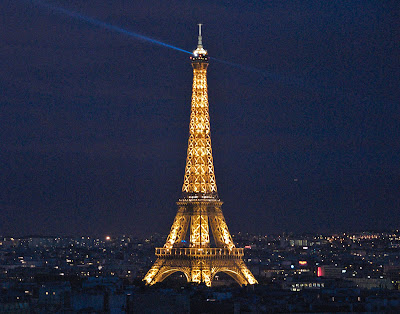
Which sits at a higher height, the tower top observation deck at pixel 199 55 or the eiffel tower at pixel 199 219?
the tower top observation deck at pixel 199 55

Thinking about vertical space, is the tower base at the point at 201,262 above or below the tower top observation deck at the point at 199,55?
below

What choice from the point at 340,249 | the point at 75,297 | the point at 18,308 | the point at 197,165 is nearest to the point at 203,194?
the point at 197,165

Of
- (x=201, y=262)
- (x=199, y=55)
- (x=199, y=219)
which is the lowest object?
(x=201, y=262)

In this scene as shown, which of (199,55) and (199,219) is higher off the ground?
(199,55)

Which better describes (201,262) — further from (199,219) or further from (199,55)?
(199,55)

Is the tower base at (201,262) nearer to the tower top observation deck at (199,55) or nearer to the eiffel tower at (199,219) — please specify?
the eiffel tower at (199,219)

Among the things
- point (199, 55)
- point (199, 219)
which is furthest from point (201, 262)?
point (199, 55)

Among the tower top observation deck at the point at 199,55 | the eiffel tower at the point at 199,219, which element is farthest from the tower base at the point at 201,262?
the tower top observation deck at the point at 199,55

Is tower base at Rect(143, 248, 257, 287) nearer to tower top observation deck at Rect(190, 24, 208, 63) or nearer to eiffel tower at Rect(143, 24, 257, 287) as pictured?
eiffel tower at Rect(143, 24, 257, 287)
